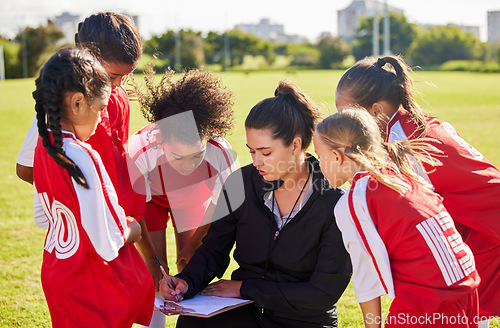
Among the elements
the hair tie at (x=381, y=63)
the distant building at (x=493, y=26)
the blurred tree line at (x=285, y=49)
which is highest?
the distant building at (x=493, y=26)

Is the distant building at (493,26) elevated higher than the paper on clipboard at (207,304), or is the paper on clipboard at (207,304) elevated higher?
the distant building at (493,26)

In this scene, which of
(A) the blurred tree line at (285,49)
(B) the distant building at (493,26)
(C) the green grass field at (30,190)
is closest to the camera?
(C) the green grass field at (30,190)

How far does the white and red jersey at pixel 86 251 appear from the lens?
1.84m

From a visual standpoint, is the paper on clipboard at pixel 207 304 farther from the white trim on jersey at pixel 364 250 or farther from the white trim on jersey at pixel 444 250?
the white trim on jersey at pixel 444 250

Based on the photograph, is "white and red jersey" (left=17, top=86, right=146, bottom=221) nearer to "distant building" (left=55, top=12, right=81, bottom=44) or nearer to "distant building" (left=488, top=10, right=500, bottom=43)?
"distant building" (left=55, top=12, right=81, bottom=44)

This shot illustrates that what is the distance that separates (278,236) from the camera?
242 centimetres

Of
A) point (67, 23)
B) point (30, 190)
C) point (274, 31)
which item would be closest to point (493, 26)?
point (67, 23)

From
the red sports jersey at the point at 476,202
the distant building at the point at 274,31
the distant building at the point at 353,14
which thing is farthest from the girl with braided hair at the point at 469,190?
the distant building at the point at 274,31

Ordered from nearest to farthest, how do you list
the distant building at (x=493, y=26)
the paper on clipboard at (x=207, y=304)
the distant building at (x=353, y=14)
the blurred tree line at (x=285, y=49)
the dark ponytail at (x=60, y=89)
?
the dark ponytail at (x=60, y=89), the paper on clipboard at (x=207, y=304), the blurred tree line at (x=285, y=49), the distant building at (x=493, y=26), the distant building at (x=353, y=14)

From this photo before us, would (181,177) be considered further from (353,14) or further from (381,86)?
(353,14)

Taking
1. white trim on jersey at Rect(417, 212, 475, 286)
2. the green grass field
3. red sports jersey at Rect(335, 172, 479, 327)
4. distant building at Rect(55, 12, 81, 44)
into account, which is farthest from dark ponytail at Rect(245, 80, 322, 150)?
distant building at Rect(55, 12, 81, 44)

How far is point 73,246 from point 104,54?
964mm

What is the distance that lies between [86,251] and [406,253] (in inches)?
45.0

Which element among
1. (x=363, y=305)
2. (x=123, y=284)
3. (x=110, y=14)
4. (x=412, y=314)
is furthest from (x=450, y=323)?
(x=110, y=14)
